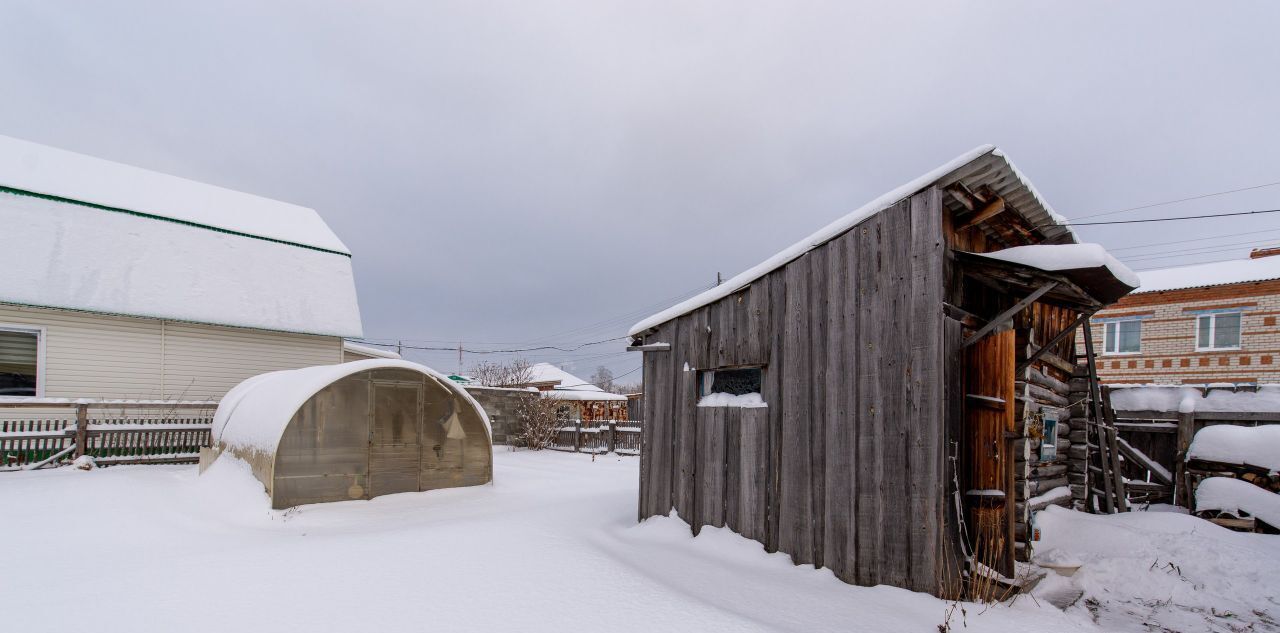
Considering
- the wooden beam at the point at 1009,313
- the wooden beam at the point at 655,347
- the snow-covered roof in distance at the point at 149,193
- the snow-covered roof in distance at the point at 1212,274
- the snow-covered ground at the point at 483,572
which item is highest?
the snow-covered roof in distance at the point at 149,193

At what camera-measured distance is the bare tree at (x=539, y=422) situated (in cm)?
1878

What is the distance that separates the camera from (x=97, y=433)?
11062 millimetres

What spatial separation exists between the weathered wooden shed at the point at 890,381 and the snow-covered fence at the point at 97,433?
11.2 meters

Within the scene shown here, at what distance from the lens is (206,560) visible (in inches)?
214

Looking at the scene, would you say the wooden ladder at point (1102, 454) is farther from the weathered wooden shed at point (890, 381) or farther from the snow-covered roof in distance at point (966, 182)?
the snow-covered roof in distance at point (966, 182)

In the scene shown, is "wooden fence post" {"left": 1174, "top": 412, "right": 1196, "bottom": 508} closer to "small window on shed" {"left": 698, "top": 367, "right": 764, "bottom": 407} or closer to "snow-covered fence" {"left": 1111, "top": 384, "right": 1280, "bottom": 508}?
"snow-covered fence" {"left": 1111, "top": 384, "right": 1280, "bottom": 508}

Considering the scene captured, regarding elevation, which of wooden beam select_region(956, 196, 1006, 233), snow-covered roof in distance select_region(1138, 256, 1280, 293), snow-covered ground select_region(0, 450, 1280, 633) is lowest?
snow-covered ground select_region(0, 450, 1280, 633)

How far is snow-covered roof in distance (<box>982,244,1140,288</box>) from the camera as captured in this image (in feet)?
15.9

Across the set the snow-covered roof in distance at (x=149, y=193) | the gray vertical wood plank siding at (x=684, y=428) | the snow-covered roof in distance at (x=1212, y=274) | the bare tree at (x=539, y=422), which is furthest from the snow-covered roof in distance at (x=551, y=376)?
the gray vertical wood plank siding at (x=684, y=428)

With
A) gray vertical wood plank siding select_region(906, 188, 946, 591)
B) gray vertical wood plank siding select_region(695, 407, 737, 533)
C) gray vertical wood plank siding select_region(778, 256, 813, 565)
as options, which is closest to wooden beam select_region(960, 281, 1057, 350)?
gray vertical wood plank siding select_region(906, 188, 946, 591)

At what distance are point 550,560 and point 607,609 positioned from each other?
4.36 feet

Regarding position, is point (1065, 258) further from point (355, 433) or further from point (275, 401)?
point (275, 401)

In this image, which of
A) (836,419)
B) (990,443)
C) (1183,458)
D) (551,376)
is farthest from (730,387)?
(551,376)

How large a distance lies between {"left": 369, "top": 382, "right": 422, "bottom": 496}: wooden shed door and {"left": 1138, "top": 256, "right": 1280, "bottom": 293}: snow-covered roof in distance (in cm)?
2247
